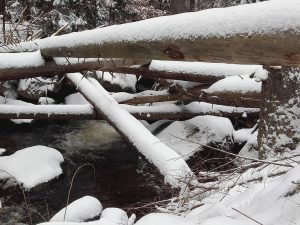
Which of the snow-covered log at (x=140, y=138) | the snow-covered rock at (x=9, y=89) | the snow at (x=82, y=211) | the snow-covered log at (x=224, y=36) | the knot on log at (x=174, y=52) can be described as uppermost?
the snow-covered log at (x=224, y=36)

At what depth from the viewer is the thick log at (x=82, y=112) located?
666 cm

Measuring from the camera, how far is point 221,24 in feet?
7.09

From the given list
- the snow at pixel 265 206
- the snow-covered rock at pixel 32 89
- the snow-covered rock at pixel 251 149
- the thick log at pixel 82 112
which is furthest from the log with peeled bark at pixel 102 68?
the snow-covered rock at pixel 32 89

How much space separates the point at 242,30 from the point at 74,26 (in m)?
12.8

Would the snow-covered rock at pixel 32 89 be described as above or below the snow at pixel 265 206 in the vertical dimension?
below

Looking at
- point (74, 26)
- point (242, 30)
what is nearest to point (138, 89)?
point (74, 26)

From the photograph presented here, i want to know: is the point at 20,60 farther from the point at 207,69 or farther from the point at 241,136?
the point at 241,136

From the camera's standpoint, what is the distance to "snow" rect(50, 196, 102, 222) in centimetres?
373

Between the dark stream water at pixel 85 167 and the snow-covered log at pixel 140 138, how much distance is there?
1.05 feet

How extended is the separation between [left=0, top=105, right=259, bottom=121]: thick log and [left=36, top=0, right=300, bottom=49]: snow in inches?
134

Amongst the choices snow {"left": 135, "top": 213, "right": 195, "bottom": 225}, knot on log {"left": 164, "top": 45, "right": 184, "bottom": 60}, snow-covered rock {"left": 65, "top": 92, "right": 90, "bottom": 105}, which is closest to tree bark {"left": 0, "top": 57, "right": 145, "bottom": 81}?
knot on log {"left": 164, "top": 45, "right": 184, "bottom": 60}

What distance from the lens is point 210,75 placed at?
6004 mm

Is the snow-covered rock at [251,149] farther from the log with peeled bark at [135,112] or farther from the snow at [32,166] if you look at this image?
the snow at [32,166]

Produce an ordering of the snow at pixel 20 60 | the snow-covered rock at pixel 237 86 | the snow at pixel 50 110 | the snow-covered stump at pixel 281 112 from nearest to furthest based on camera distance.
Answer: the snow-covered stump at pixel 281 112, the snow at pixel 20 60, the snow-covered rock at pixel 237 86, the snow at pixel 50 110
